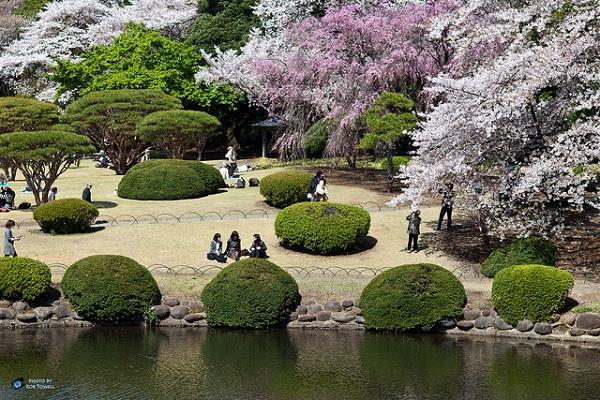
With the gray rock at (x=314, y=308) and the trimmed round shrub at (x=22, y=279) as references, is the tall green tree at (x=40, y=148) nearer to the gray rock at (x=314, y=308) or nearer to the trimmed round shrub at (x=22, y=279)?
the trimmed round shrub at (x=22, y=279)

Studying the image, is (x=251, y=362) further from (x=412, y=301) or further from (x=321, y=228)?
(x=321, y=228)

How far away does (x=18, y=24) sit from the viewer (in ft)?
215

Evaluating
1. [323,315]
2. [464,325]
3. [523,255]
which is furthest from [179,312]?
[523,255]

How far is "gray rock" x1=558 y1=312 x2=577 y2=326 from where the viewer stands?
20.5 meters

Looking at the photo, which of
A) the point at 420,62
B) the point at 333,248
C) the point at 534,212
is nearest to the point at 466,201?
the point at 534,212

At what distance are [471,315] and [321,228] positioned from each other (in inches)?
253

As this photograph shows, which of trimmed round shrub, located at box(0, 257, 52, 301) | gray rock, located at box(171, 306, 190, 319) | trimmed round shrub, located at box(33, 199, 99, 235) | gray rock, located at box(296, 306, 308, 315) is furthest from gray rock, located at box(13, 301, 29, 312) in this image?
gray rock, located at box(296, 306, 308, 315)

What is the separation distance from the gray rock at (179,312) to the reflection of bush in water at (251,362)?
909mm

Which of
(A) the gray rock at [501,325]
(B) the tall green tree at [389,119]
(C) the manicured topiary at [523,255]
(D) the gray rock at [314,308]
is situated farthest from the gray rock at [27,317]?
(B) the tall green tree at [389,119]

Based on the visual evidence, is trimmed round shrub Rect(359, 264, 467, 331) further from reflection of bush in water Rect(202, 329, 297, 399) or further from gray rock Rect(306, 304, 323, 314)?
reflection of bush in water Rect(202, 329, 297, 399)

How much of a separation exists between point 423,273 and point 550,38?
297 inches

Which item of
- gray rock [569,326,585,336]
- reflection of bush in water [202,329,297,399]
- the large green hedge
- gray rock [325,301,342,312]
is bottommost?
reflection of bush in water [202,329,297,399]

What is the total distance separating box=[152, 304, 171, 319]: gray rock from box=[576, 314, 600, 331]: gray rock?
10001mm

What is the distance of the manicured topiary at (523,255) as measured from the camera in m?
23.2
